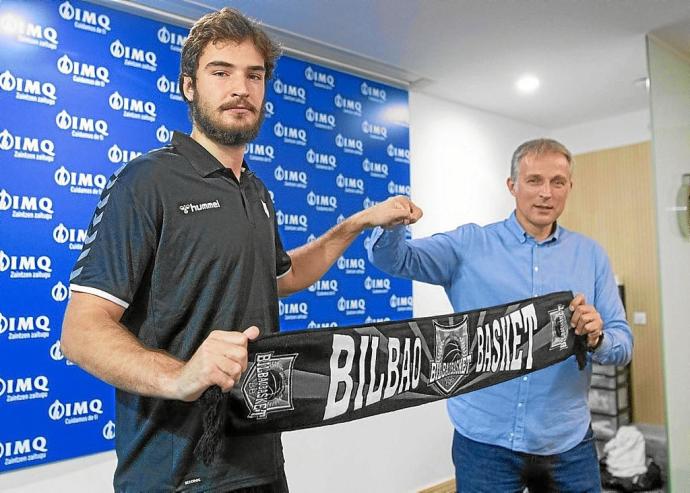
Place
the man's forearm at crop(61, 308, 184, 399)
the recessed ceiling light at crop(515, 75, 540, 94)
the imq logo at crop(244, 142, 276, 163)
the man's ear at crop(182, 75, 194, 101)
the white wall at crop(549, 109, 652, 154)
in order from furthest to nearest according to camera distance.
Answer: the white wall at crop(549, 109, 652, 154), the recessed ceiling light at crop(515, 75, 540, 94), the imq logo at crop(244, 142, 276, 163), the man's ear at crop(182, 75, 194, 101), the man's forearm at crop(61, 308, 184, 399)

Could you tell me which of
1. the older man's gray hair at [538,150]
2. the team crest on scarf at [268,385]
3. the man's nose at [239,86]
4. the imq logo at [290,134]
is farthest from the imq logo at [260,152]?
the team crest on scarf at [268,385]

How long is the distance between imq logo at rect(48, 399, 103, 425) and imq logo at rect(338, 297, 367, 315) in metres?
1.51

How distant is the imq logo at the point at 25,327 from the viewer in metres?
2.25

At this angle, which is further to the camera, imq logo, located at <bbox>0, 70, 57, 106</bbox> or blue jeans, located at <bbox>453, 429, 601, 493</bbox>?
imq logo, located at <bbox>0, 70, 57, 106</bbox>

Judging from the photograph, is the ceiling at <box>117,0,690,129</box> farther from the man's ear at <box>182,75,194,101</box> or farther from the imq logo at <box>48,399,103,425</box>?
the imq logo at <box>48,399,103,425</box>

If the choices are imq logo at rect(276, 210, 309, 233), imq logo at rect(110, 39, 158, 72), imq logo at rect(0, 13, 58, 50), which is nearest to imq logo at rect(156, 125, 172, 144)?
imq logo at rect(110, 39, 158, 72)

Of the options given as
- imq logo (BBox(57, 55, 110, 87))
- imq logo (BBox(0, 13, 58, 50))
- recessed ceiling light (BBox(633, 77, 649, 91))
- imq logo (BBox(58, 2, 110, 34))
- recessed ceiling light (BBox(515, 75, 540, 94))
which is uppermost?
recessed ceiling light (BBox(515, 75, 540, 94))

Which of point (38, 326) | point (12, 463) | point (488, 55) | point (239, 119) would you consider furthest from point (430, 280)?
point (488, 55)

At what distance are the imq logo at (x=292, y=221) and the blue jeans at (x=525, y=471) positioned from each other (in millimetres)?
1769

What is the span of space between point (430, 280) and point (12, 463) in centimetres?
179

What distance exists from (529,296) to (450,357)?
457 millimetres

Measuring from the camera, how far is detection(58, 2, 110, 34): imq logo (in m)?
2.46

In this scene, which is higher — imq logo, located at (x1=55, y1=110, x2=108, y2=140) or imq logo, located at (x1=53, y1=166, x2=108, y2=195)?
imq logo, located at (x1=55, y1=110, x2=108, y2=140)

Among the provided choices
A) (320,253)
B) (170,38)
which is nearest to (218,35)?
(320,253)
